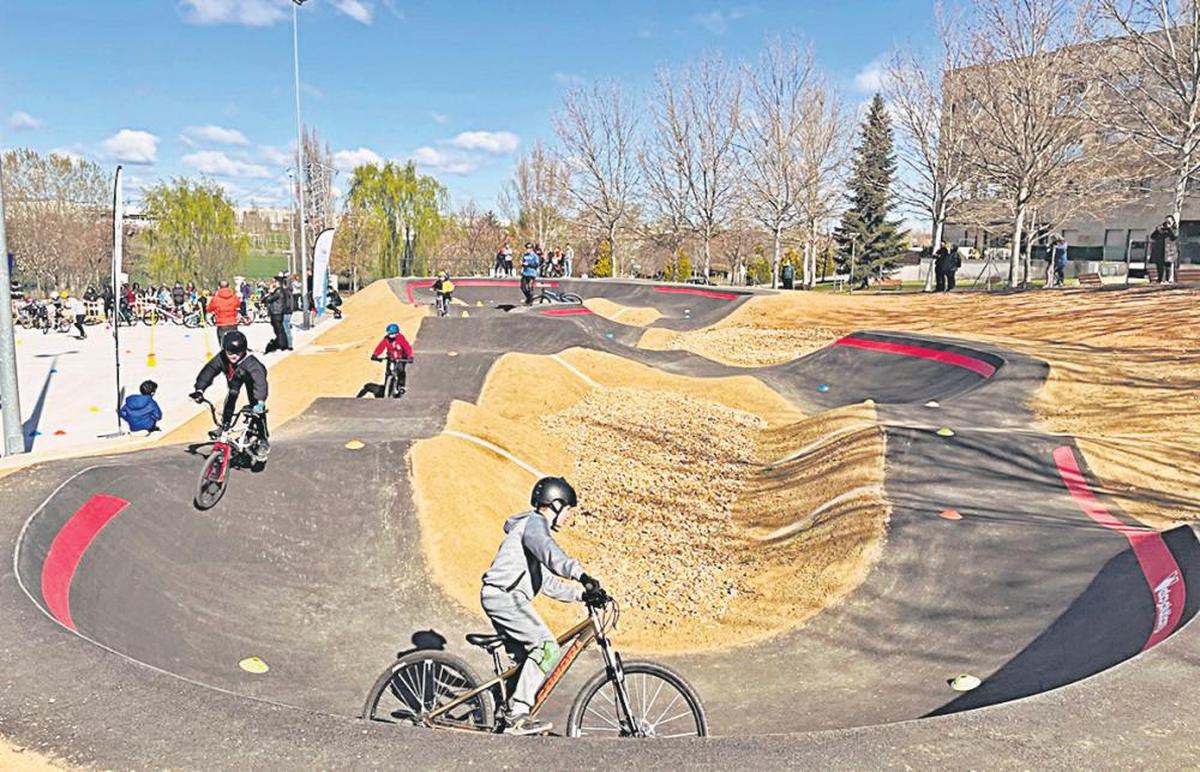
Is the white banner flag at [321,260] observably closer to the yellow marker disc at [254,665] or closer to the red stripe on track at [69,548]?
the red stripe on track at [69,548]

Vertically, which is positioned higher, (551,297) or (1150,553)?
Result: (551,297)

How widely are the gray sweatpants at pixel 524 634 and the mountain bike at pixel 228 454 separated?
18.0 feet

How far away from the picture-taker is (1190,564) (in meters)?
7.28

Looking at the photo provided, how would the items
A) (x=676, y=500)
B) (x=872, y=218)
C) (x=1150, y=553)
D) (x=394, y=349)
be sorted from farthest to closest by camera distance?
(x=872, y=218), (x=394, y=349), (x=676, y=500), (x=1150, y=553)

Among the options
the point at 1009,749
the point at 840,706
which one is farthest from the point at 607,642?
the point at 840,706

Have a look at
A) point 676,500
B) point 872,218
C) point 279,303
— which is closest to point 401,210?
point 872,218

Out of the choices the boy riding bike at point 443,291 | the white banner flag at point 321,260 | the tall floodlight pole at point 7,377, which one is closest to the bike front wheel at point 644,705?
the tall floodlight pole at point 7,377

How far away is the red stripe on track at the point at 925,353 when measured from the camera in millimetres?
18306

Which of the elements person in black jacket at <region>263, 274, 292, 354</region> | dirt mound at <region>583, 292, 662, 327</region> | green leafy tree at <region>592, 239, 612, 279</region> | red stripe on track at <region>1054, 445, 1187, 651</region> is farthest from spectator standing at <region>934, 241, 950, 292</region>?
green leafy tree at <region>592, 239, 612, 279</region>

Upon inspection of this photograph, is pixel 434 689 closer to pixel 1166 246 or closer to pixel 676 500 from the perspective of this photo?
pixel 676 500

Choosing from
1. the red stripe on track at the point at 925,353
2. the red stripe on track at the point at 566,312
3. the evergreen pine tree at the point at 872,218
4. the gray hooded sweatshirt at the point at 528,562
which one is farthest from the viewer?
the evergreen pine tree at the point at 872,218

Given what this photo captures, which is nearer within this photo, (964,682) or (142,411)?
(964,682)

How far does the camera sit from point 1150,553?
8.08 m

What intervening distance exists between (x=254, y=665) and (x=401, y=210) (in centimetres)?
7157
